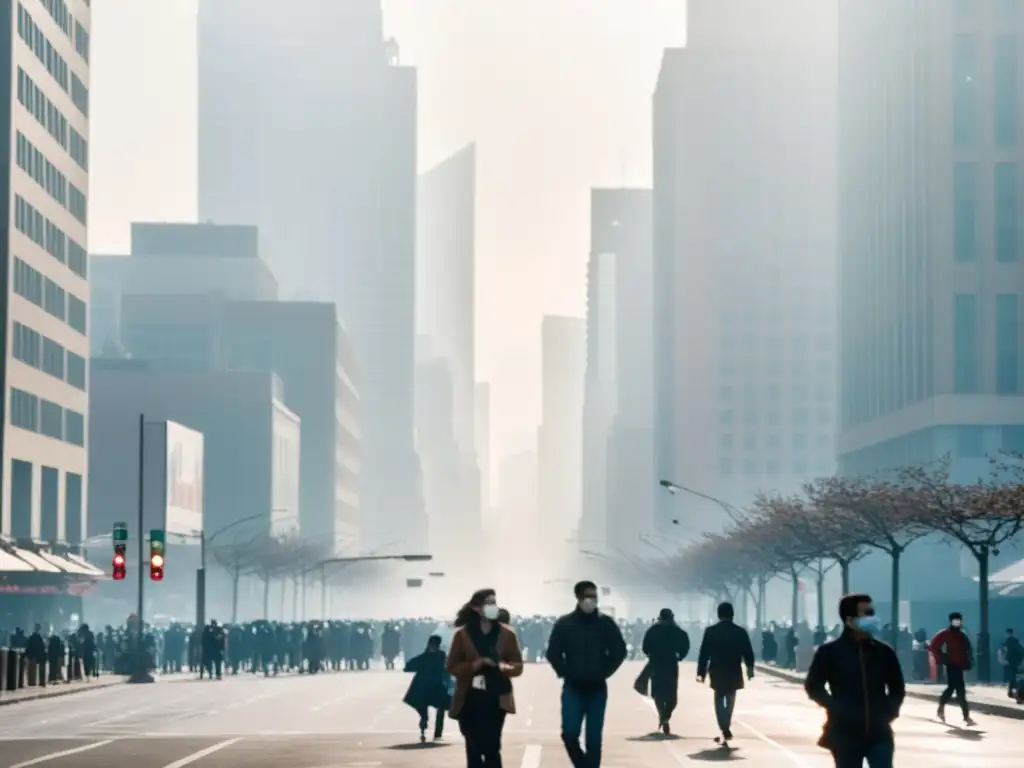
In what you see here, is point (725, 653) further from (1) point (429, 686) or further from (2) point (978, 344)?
(2) point (978, 344)

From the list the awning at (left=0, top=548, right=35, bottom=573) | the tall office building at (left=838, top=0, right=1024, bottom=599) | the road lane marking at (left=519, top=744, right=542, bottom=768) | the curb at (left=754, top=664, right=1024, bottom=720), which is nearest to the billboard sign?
the tall office building at (left=838, top=0, right=1024, bottom=599)

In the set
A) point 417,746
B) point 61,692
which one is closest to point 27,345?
point 61,692

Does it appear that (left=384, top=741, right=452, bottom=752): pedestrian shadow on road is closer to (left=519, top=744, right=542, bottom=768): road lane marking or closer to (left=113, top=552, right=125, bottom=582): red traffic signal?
(left=519, top=744, right=542, bottom=768): road lane marking

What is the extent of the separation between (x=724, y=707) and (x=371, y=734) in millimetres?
6406

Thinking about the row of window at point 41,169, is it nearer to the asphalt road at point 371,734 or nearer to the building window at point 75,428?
the building window at point 75,428

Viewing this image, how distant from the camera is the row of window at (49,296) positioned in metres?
110

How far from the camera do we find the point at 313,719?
40875 millimetres

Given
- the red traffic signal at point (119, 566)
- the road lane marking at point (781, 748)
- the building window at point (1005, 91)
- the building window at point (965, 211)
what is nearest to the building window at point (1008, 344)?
the building window at point (965, 211)

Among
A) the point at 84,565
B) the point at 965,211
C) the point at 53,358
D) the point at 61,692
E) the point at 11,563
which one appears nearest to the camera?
the point at 61,692

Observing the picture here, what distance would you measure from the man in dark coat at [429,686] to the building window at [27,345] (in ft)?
259

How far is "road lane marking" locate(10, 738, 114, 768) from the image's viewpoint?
28109 mm

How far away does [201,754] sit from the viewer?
29844 mm

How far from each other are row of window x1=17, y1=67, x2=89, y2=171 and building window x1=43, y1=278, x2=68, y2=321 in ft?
24.0

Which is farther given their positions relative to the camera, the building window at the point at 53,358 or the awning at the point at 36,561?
the building window at the point at 53,358
